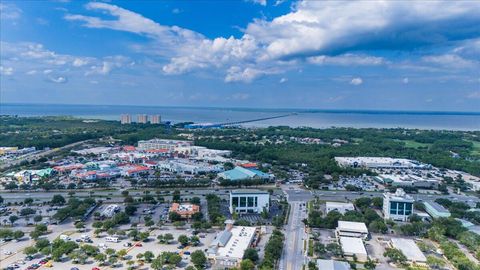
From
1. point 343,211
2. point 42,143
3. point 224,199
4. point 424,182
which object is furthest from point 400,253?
point 42,143

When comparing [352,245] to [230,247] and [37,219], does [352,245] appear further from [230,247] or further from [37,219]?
[37,219]

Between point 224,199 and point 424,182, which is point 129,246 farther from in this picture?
point 424,182

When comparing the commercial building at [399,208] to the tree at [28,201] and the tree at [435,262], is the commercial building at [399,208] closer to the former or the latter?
the tree at [435,262]

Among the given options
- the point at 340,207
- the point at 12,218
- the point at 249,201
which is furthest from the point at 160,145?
the point at 340,207

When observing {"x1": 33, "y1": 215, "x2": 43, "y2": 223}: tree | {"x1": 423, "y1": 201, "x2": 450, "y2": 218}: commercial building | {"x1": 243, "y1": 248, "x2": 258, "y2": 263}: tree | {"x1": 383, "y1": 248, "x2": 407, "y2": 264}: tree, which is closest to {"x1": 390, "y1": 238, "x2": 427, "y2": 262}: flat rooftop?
{"x1": 383, "y1": 248, "x2": 407, "y2": 264}: tree

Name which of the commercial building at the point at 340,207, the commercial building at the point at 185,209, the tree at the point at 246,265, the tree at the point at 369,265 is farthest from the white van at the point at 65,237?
the commercial building at the point at 340,207

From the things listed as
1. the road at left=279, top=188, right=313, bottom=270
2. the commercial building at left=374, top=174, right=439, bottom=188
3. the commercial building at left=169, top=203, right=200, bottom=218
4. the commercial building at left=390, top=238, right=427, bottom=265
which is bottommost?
the road at left=279, top=188, right=313, bottom=270

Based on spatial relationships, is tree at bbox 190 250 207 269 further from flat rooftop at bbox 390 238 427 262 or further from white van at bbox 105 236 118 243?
flat rooftop at bbox 390 238 427 262
